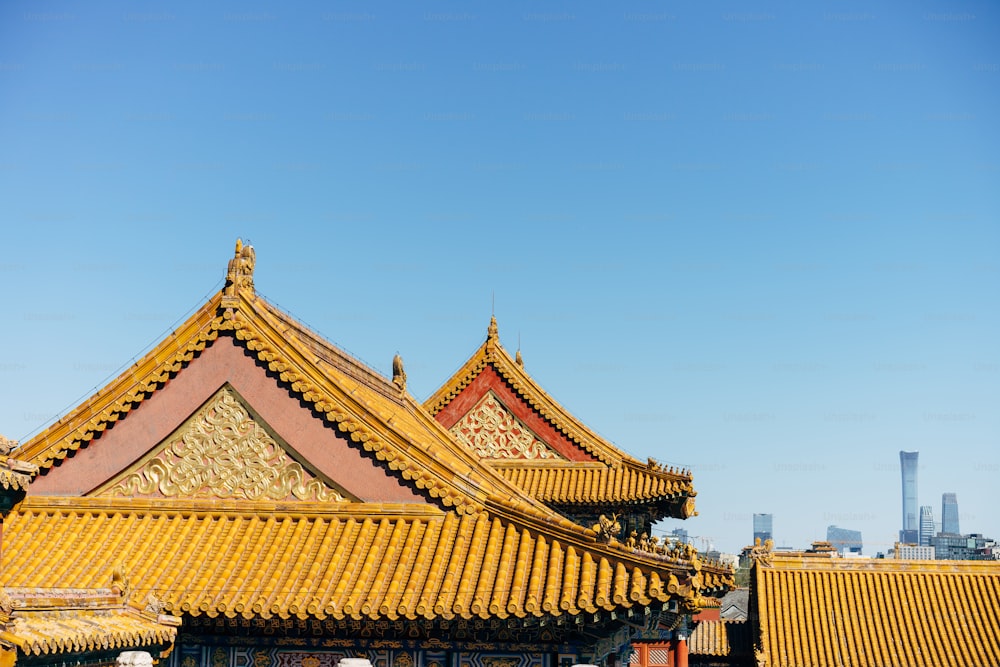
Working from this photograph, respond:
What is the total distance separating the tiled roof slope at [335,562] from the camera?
47.1 feet

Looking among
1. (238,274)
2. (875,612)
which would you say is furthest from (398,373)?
(875,612)

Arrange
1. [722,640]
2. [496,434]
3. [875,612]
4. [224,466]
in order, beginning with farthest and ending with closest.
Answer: [722,640], [875,612], [496,434], [224,466]

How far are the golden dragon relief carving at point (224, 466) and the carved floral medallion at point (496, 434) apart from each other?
15.8 metres

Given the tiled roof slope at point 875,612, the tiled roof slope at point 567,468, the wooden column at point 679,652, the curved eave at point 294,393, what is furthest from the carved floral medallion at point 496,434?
the curved eave at point 294,393

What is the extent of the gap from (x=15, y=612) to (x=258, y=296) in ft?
25.0

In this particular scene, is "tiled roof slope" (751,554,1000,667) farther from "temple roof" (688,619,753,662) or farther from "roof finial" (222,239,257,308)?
"roof finial" (222,239,257,308)

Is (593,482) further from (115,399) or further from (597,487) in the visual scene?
(115,399)

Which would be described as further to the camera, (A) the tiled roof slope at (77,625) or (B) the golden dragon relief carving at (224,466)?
(B) the golden dragon relief carving at (224,466)

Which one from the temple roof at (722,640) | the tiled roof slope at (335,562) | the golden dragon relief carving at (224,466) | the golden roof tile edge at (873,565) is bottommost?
the temple roof at (722,640)

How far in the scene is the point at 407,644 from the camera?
1570 centimetres

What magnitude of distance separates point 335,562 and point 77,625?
3.80 metres

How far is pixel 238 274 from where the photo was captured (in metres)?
18.2

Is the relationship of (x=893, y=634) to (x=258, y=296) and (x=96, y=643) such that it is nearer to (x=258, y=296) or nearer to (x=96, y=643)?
(x=258, y=296)

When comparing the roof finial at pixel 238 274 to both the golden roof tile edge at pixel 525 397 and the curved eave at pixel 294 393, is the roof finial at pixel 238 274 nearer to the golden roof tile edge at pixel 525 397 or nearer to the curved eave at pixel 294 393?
the curved eave at pixel 294 393
